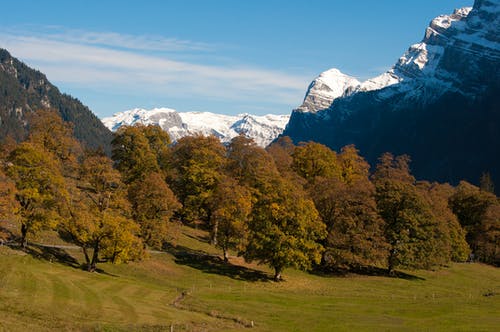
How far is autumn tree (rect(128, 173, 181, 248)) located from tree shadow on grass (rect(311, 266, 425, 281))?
25.7 meters

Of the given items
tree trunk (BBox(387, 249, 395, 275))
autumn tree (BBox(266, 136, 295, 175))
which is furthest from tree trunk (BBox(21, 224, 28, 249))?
tree trunk (BBox(387, 249, 395, 275))

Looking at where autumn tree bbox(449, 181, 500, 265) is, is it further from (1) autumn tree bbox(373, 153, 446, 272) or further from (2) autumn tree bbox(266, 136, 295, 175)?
(2) autumn tree bbox(266, 136, 295, 175)

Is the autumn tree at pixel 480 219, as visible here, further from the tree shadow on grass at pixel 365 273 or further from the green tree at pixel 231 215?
the green tree at pixel 231 215

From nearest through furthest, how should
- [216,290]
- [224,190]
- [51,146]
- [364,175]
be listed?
[216,290], [224,190], [51,146], [364,175]

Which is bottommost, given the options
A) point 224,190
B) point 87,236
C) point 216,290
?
point 216,290

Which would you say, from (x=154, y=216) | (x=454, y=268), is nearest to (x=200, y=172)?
(x=154, y=216)

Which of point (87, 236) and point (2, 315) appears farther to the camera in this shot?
point (87, 236)

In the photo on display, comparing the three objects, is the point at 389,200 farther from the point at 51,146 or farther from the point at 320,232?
the point at 51,146

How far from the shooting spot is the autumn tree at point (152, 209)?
73062 mm

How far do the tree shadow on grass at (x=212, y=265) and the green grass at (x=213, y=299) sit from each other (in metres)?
0.15

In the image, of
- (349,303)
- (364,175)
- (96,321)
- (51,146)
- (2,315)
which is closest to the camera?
(2,315)

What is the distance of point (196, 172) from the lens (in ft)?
310

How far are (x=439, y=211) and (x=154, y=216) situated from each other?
181 feet

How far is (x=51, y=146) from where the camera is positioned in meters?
94.6
